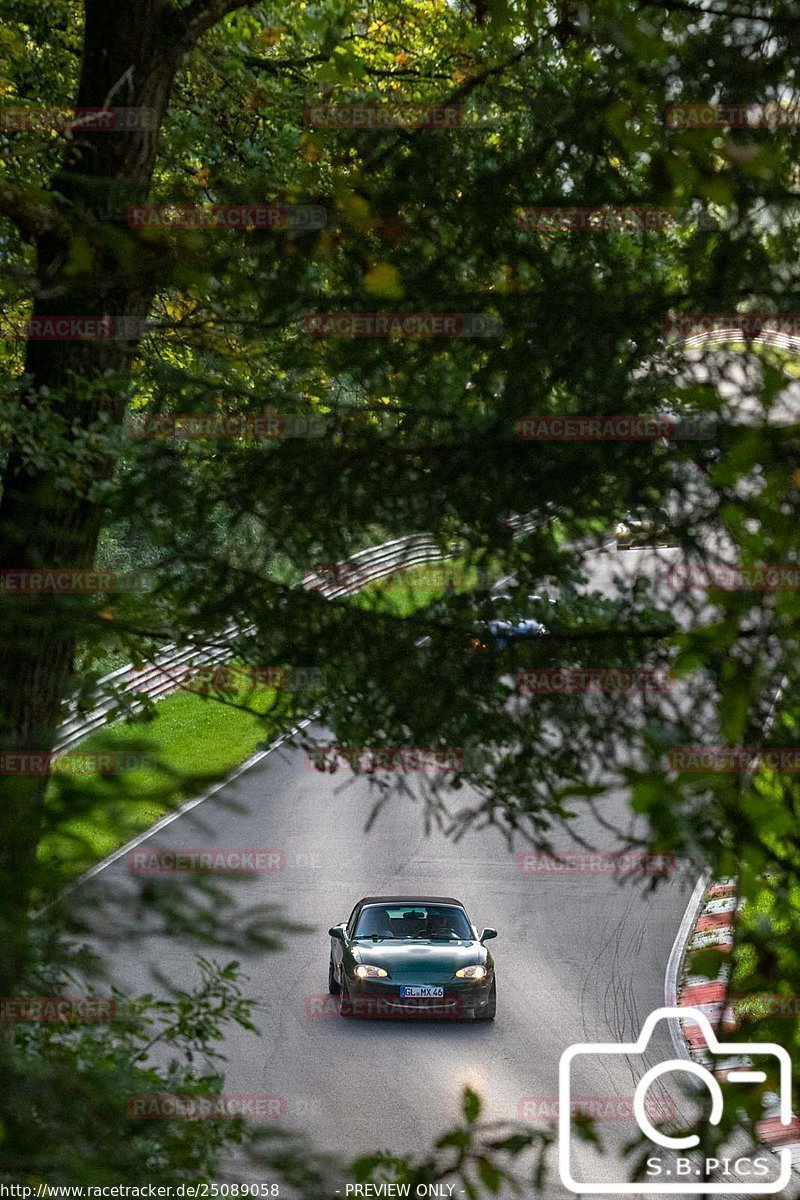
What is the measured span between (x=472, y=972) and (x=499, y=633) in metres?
10.9

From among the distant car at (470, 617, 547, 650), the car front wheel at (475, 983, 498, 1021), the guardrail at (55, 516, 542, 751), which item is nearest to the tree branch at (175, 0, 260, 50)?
the guardrail at (55, 516, 542, 751)

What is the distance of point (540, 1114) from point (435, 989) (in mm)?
3469

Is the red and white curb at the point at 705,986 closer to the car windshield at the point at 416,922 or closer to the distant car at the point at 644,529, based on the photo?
the car windshield at the point at 416,922

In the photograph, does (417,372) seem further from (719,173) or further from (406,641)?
(719,173)

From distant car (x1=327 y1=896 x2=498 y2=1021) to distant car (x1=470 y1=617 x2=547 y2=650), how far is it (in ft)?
33.8

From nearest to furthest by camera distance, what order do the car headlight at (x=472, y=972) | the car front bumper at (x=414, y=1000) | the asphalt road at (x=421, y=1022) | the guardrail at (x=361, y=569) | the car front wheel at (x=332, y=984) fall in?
1. the guardrail at (x=361, y=569)
2. the asphalt road at (x=421, y=1022)
3. the car headlight at (x=472, y=972)
4. the car front bumper at (x=414, y=1000)
5. the car front wheel at (x=332, y=984)

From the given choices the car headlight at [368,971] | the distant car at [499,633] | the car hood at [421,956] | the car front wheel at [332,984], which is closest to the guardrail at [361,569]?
the distant car at [499,633]

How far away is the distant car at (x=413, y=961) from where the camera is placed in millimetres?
14633

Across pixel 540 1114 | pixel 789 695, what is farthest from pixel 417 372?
pixel 540 1114

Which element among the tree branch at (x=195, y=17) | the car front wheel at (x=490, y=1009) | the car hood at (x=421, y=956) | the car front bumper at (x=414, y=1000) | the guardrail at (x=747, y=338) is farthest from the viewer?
the car front wheel at (x=490, y=1009)

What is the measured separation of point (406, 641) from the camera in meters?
4.93

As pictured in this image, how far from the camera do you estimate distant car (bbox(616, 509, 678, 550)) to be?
441 centimetres

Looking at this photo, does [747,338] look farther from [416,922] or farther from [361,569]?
[416,922]

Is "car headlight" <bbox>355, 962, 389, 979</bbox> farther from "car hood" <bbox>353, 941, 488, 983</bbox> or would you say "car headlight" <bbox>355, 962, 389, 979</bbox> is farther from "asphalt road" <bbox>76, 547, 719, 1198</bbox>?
"asphalt road" <bbox>76, 547, 719, 1198</bbox>
